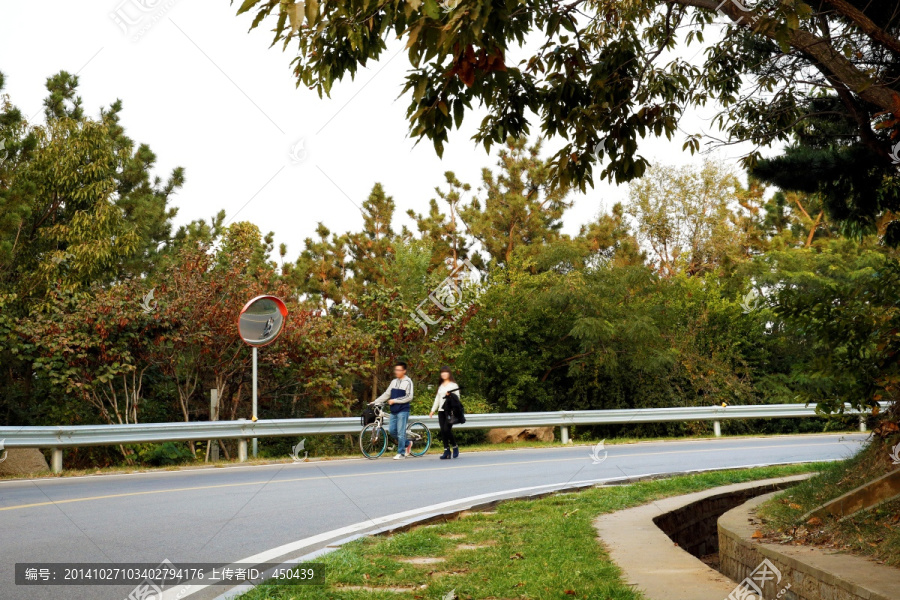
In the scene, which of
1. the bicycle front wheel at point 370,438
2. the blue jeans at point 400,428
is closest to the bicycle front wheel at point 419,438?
the blue jeans at point 400,428

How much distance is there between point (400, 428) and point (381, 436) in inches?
51.9

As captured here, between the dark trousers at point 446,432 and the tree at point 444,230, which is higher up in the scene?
the tree at point 444,230

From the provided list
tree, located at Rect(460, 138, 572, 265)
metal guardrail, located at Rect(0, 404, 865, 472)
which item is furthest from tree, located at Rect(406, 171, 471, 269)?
metal guardrail, located at Rect(0, 404, 865, 472)

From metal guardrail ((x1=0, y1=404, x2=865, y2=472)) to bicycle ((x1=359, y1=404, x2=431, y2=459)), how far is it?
0.53 meters

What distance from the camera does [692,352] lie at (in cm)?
2478

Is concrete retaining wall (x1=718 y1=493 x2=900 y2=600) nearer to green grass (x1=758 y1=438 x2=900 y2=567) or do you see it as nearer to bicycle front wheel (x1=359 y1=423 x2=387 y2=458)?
green grass (x1=758 y1=438 x2=900 y2=567)

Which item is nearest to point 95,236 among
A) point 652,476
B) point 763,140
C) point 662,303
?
point 652,476

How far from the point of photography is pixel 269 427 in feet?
48.5

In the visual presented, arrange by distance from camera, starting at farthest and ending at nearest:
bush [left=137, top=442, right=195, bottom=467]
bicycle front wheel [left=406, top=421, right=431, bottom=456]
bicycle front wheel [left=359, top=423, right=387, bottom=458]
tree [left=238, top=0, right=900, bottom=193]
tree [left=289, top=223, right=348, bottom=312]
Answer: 1. tree [left=289, top=223, right=348, bottom=312]
2. bush [left=137, top=442, right=195, bottom=467]
3. bicycle front wheel [left=406, top=421, right=431, bottom=456]
4. bicycle front wheel [left=359, top=423, right=387, bottom=458]
5. tree [left=238, top=0, right=900, bottom=193]

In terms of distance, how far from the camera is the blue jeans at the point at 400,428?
48.8 ft

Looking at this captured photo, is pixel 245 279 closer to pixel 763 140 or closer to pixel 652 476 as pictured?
pixel 652 476

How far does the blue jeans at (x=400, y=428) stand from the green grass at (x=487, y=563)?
6.27m

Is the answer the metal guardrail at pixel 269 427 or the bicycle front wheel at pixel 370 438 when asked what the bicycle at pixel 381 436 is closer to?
the bicycle front wheel at pixel 370 438

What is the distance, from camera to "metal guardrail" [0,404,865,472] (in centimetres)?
1243
